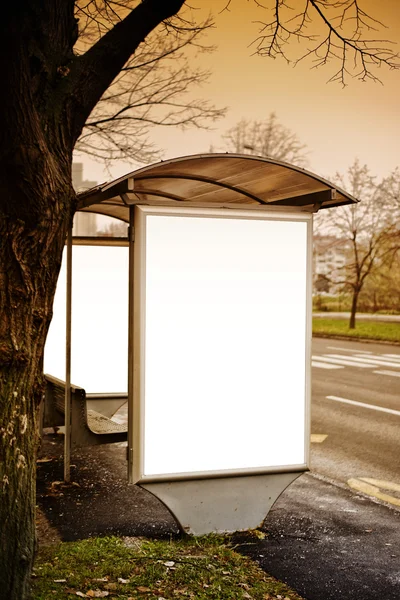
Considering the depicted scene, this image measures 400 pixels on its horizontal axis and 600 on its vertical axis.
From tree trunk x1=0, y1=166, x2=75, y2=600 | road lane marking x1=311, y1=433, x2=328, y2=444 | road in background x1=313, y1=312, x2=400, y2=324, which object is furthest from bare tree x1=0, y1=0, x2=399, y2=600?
road in background x1=313, y1=312, x2=400, y2=324

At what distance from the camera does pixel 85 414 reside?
693 cm

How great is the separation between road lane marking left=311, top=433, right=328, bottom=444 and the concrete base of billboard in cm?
415

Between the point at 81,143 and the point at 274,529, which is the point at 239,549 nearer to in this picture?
the point at 274,529

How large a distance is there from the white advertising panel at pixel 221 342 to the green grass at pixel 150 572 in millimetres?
535

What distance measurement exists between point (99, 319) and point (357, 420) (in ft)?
15.3

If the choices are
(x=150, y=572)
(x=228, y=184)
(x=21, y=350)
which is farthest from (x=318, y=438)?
(x=21, y=350)

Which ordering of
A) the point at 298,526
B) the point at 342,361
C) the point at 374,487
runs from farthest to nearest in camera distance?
the point at 342,361, the point at 374,487, the point at 298,526

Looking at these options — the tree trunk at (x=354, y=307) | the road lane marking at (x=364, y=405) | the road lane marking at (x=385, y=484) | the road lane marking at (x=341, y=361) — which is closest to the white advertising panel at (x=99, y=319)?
the road lane marking at (x=385, y=484)

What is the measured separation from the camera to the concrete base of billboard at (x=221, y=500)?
17.3 feet

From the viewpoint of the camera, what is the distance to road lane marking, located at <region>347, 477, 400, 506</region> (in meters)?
6.92

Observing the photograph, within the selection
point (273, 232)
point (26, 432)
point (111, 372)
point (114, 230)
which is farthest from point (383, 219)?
point (26, 432)

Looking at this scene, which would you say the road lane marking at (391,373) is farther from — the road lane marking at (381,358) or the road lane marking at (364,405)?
the road lane marking at (364,405)

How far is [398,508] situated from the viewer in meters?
6.54

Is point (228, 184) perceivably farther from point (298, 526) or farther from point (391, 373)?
point (391, 373)
